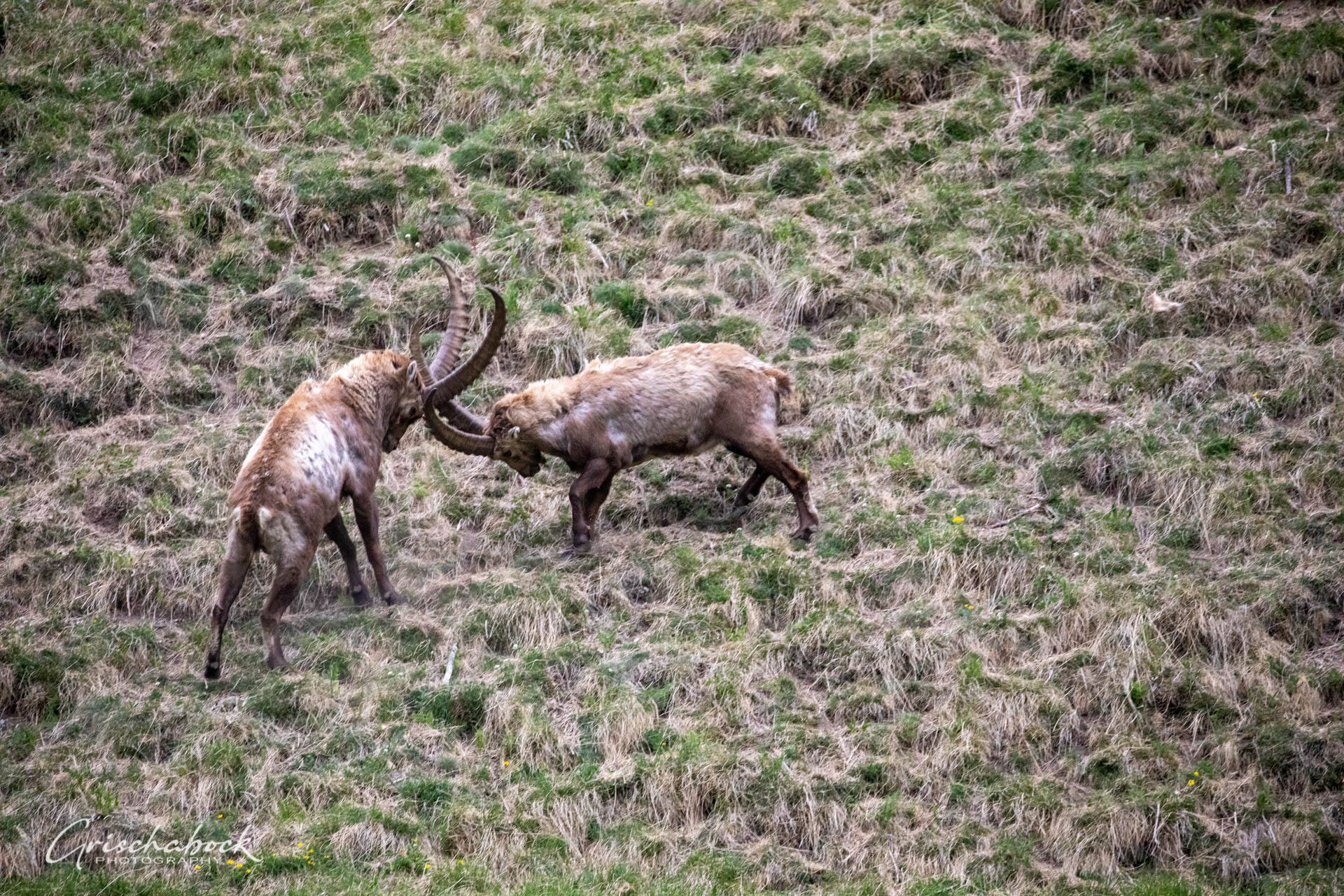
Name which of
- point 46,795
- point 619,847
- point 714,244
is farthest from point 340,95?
point 619,847

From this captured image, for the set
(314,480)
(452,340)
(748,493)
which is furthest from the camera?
(748,493)

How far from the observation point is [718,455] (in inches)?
443

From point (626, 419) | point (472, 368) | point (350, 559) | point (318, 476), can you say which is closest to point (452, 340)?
point (472, 368)

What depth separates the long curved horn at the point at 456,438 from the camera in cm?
1022

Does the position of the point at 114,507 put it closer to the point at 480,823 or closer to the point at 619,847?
the point at 480,823

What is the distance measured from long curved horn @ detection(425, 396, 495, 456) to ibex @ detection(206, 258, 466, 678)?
0.74 feet

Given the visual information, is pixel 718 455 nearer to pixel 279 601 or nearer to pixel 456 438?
pixel 456 438

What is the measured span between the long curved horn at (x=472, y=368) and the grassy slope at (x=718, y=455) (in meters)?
1.04

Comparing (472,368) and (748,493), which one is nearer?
(472,368)

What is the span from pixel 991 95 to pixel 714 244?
3.95m

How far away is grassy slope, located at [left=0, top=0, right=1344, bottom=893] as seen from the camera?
8.02m

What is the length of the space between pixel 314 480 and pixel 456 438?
146 cm

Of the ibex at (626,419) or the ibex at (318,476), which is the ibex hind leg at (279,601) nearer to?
the ibex at (318,476)

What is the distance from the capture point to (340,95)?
14742mm
